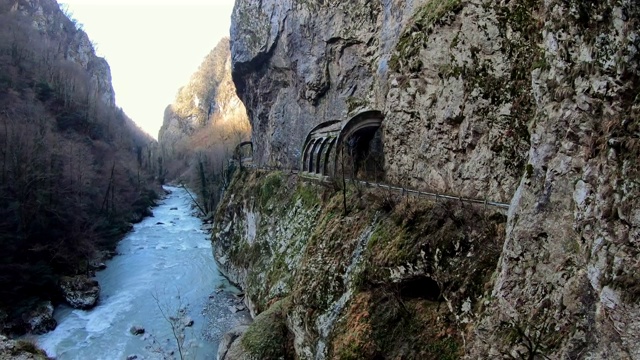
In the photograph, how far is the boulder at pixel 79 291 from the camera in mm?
24125

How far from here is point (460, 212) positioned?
11.8m

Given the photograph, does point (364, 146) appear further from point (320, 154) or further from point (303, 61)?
point (303, 61)

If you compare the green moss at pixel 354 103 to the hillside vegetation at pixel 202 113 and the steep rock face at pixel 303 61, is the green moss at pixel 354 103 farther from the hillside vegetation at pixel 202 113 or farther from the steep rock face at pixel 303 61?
the hillside vegetation at pixel 202 113

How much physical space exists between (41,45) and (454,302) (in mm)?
77318

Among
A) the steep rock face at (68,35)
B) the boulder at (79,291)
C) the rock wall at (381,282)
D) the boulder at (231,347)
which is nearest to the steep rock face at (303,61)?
the rock wall at (381,282)

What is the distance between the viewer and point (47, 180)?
2897cm

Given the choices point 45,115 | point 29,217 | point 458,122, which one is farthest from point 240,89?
point 458,122

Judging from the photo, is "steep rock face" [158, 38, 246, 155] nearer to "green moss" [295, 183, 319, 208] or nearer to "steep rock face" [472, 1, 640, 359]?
"green moss" [295, 183, 319, 208]

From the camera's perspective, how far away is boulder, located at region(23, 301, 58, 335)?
20.8 meters

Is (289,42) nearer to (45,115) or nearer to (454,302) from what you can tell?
(45,115)

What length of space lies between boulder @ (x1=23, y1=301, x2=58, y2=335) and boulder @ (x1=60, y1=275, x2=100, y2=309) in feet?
5.71

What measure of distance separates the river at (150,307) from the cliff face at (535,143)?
518 inches

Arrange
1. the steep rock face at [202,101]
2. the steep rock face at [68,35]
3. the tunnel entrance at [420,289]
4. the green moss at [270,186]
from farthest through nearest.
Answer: the steep rock face at [202,101] → the steep rock face at [68,35] → the green moss at [270,186] → the tunnel entrance at [420,289]

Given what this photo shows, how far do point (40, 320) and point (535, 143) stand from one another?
941 inches
